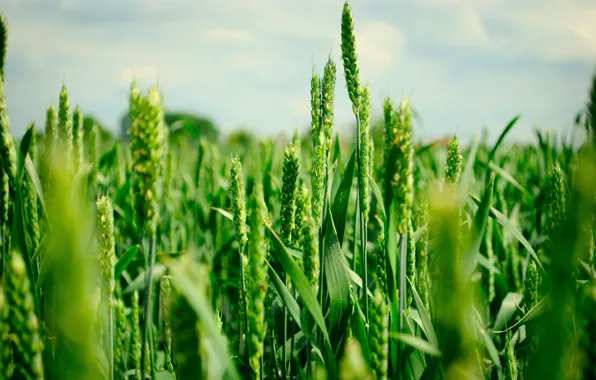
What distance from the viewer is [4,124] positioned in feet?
3.30

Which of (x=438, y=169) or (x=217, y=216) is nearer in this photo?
(x=217, y=216)

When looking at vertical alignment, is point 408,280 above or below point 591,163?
below

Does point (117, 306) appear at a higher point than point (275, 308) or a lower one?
higher

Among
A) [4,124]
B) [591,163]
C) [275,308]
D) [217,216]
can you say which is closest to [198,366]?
[591,163]

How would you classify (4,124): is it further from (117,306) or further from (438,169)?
(438,169)

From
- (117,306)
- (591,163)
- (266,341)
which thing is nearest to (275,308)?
(266,341)

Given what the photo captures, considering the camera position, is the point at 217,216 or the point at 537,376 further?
the point at 217,216

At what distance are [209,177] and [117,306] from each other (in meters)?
2.35

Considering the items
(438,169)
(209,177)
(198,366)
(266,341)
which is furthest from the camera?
(209,177)

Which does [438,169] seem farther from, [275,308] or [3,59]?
[3,59]

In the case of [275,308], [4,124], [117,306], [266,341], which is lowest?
[266,341]

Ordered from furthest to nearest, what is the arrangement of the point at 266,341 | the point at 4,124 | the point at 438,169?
the point at 438,169 < the point at 266,341 < the point at 4,124

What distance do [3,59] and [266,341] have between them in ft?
4.81

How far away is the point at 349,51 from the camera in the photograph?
114 centimetres
